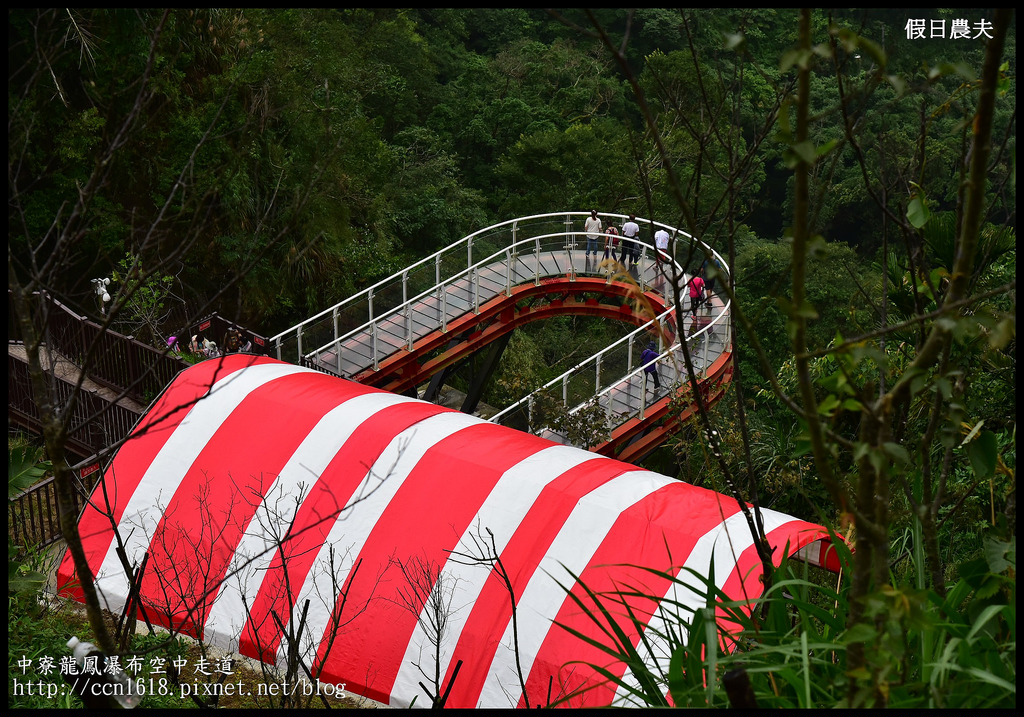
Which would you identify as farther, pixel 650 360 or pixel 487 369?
pixel 487 369

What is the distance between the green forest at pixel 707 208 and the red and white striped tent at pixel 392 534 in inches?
31.1

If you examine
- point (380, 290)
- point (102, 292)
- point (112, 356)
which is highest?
point (380, 290)

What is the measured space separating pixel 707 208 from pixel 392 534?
19220 millimetres

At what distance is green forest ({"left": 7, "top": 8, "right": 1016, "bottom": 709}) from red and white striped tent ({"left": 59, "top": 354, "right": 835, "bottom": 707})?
79cm

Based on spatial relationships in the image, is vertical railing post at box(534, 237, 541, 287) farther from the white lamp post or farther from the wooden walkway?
the white lamp post

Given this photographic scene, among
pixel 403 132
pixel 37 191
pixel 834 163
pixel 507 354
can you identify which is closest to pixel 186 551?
pixel 834 163

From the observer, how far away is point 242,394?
8852 mm

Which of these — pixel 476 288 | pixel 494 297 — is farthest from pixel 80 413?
pixel 494 297

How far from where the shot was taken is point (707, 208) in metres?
24.5

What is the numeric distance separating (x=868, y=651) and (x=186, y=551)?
6.70 m

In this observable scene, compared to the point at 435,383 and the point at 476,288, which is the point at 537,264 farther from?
the point at 435,383

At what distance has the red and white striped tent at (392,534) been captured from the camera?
6570 millimetres

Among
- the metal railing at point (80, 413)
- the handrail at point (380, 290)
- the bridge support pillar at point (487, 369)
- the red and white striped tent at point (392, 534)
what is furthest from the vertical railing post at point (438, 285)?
the red and white striped tent at point (392, 534)

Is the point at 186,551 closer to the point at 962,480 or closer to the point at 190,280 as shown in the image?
the point at 962,480
